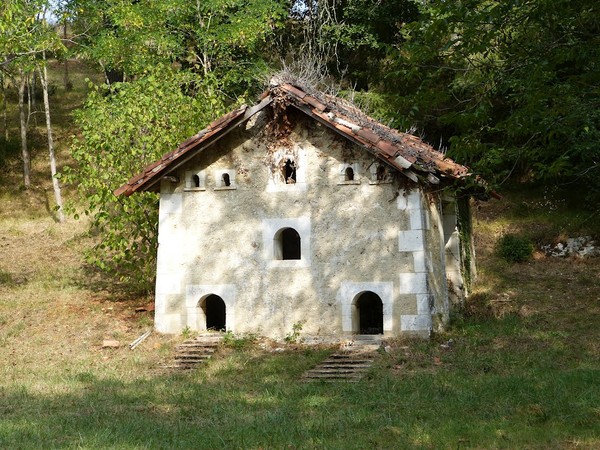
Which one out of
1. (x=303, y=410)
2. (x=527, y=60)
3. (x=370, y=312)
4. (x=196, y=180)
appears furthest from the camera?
(x=370, y=312)

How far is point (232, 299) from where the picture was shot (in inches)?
639

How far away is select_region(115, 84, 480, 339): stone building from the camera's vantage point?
50.4 feet

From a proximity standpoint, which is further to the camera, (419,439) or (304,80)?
(304,80)

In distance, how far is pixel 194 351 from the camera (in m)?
15.0

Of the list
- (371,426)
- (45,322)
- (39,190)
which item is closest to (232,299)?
(45,322)

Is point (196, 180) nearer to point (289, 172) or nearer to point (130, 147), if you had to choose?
point (289, 172)

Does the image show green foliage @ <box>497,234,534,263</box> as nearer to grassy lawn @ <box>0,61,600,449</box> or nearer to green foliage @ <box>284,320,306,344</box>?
grassy lawn @ <box>0,61,600,449</box>

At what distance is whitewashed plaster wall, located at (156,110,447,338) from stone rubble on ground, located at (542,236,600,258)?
29.5 ft

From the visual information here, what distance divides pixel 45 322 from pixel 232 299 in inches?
182

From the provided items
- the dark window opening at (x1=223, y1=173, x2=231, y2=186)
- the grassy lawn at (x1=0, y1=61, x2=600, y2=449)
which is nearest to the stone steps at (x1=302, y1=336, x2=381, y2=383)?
the grassy lawn at (x1=0, y1=61, x2=600, y2=449)

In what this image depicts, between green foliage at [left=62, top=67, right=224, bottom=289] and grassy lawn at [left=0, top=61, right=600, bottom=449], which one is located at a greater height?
green foliage at [left=62, top=67, right=224, bottom=289]

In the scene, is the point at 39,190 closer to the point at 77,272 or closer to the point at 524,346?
the point at 77,272

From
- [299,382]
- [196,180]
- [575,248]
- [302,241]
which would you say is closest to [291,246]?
[302,241]

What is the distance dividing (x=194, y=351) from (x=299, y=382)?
3.14m
